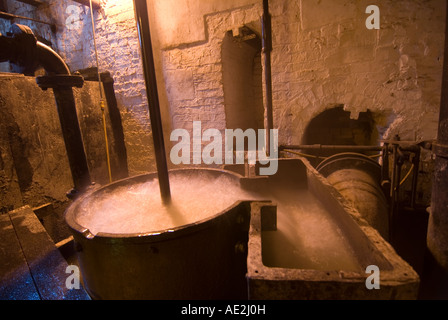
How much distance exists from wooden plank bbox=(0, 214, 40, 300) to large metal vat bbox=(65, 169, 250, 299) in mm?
310

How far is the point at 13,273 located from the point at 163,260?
41.7 inches

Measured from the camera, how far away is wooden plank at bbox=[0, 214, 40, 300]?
145 cm

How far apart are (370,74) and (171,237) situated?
11.6 feet

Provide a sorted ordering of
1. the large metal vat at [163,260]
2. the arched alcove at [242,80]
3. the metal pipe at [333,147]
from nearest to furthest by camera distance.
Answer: the large metal vat at [163,260]
the metal pipe at [333,147]
the arched alcove at [242,80]

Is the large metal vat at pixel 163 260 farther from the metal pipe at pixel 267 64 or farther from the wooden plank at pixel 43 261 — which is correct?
the metal pipe at pixel 267 64

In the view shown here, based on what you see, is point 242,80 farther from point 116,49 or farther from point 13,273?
point 13,273

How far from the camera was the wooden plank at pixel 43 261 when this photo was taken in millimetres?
1444

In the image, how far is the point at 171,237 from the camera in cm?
143

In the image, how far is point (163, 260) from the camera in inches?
57.7

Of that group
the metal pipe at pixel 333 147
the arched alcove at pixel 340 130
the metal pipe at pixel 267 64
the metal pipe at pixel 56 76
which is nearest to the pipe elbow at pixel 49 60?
the metal pipe at pixel 56 76

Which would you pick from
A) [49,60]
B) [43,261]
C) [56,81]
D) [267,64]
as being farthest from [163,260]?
[267,64]

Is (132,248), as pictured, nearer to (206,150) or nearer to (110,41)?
(206,150)

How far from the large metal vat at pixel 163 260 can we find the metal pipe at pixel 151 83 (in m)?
0.69
